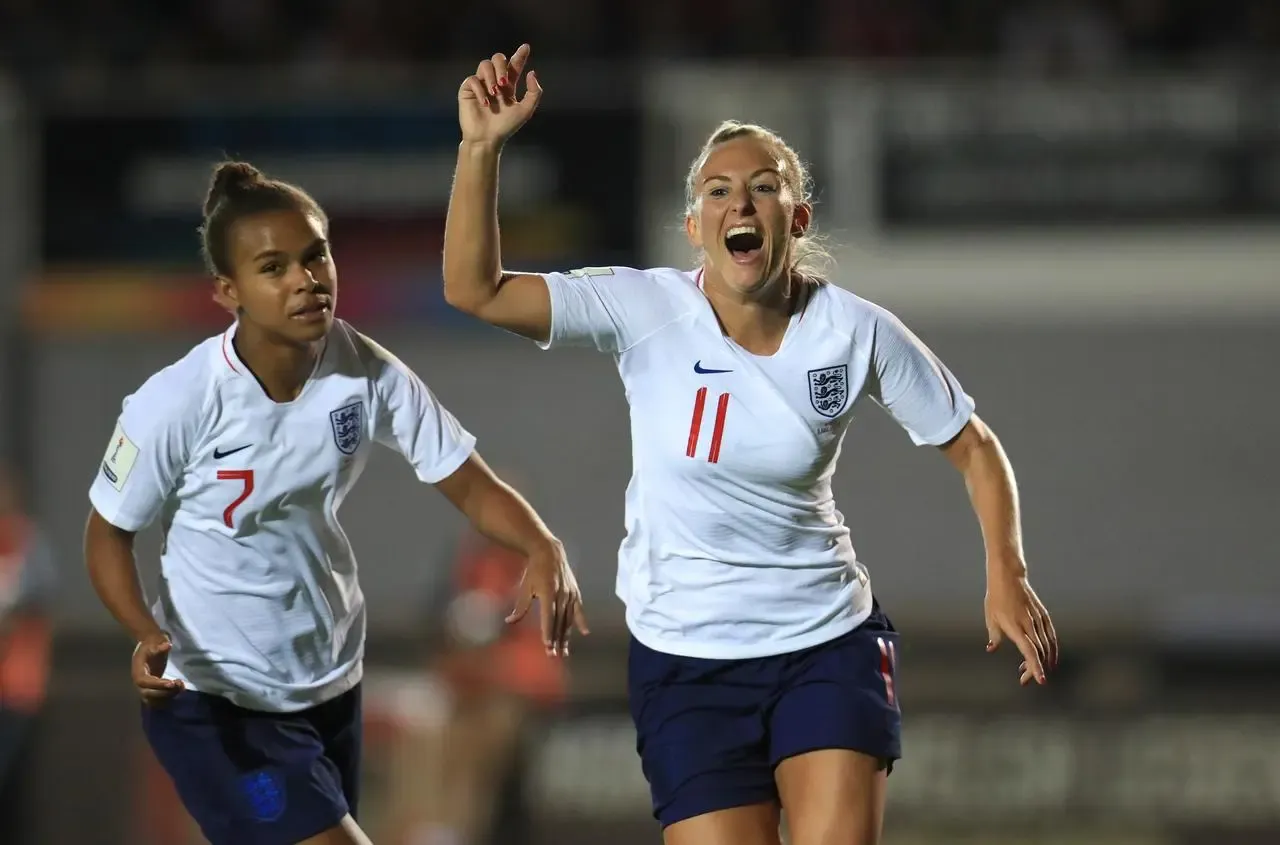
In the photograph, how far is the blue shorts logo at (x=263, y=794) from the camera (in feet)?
10.6

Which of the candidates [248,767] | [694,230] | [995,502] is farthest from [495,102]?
[248,767]

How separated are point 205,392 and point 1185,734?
4.54 m

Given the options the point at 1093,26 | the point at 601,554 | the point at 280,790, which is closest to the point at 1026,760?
the point at 601,554

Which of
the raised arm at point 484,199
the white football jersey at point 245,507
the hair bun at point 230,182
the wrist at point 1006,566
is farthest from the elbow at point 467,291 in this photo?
the wrist at point 1006,566

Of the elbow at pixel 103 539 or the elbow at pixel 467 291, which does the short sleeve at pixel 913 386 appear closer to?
the elbow at pixel 467 291

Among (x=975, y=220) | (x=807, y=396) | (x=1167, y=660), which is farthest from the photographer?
(x=975, y=220)

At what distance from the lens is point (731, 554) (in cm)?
317

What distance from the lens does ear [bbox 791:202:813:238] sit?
324 centimetres

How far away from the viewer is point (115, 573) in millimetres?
3279

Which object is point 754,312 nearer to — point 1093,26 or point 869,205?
point 869,205

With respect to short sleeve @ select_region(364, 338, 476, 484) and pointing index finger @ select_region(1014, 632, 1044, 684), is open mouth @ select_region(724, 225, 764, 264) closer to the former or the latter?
short sleeve @ select_region(364, 338, 476, 484)

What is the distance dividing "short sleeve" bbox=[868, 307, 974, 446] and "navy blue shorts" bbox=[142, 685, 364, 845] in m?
1.22

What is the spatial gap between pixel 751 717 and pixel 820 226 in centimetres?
572

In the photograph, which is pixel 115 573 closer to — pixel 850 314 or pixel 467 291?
pixel 467 291
